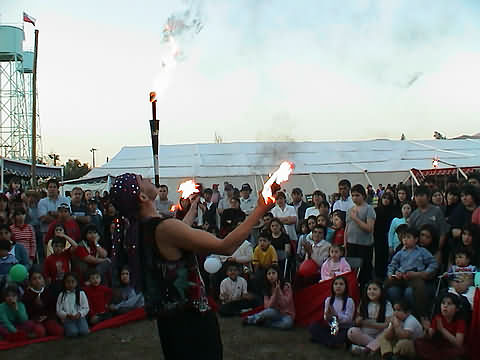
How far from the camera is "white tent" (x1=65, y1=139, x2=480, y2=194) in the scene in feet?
65.2

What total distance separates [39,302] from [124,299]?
1.11m

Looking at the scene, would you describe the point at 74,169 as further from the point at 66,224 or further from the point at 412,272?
the point at 412,272

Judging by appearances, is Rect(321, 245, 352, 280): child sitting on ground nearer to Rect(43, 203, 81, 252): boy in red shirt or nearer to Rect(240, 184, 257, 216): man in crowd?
Rect(240, 184, 257, 216): man in crowd

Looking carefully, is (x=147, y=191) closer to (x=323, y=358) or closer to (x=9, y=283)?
(x=323, y=358)

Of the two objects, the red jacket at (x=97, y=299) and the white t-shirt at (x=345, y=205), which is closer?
the red jacket at (x=97, y=299)

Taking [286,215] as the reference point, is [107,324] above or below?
below

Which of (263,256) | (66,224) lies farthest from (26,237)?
(263,256)

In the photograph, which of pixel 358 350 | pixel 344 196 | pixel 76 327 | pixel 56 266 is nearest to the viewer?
pixel 358 350

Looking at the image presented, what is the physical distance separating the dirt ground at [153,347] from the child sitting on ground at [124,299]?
0.44 m

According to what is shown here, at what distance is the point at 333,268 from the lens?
615cm

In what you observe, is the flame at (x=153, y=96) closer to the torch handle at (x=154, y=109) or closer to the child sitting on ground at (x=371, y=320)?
the torch handle at (x=154, y=109)

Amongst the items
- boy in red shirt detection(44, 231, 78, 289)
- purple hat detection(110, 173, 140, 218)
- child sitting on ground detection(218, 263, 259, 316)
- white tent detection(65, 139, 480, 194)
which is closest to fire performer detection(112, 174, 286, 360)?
purple hat detection(110, 173, 140, 218)

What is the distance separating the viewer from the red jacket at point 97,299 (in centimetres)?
640

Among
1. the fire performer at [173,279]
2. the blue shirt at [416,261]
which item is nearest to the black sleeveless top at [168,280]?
the fire performer at [173,279]
